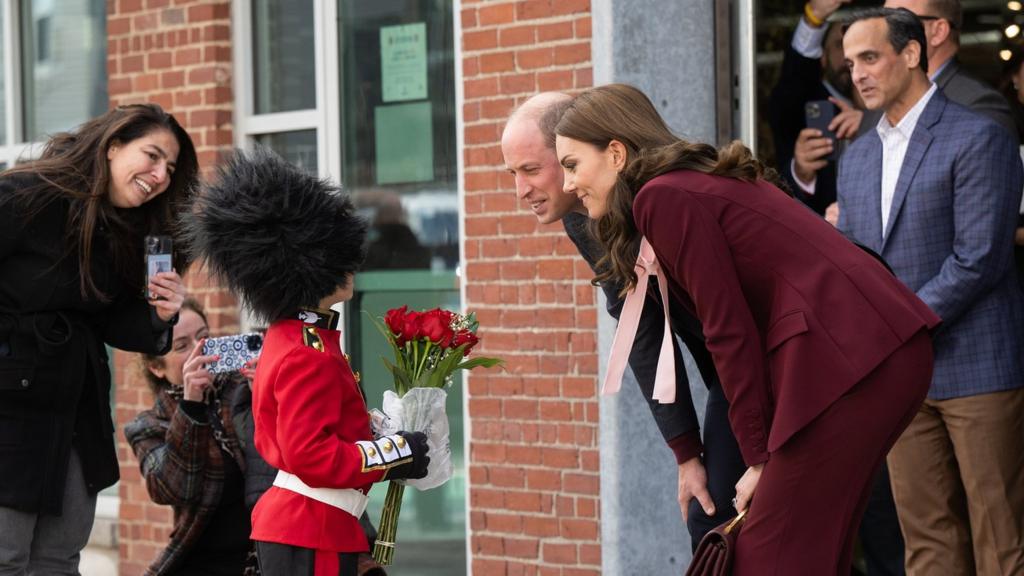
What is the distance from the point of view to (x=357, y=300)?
7.38 m

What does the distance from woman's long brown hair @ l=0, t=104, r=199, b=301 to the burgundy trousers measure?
2268 mm

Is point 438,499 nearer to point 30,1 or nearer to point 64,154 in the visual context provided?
point 64,154

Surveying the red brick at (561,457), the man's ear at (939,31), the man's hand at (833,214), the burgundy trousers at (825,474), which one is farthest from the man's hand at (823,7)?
the burgundy trousers at (825,474)

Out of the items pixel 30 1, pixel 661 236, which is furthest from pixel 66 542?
pixel 30 1

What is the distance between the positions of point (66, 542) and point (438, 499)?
237cm

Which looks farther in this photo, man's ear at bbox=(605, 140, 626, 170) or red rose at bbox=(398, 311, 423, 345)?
red rose at bbox=(398, 311, 423, 345)

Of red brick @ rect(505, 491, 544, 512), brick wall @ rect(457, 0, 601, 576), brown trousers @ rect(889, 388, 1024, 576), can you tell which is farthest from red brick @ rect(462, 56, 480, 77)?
brown trousers @ rect(889, 388, 1024, 576)

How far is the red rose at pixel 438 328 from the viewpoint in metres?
4.42

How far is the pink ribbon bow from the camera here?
384 centimetres

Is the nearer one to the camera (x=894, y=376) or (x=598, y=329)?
(x=894, y=376)

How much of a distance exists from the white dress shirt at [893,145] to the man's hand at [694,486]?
1.66 metres

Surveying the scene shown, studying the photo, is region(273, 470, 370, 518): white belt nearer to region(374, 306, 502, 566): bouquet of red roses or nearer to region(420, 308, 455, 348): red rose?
region(374, 306, 502, 566): bouquet of red roses

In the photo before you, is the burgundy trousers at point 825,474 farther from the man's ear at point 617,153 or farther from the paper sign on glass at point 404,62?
the paper sign on glass at point 404,62

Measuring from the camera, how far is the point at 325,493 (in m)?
4.23
